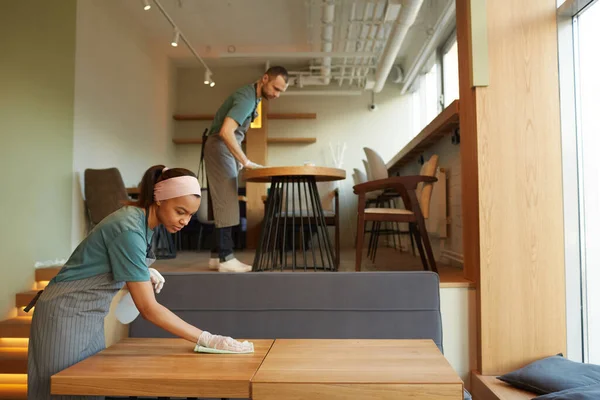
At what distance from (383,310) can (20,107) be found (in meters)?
3.23

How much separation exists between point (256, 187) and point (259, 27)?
226 centimetres

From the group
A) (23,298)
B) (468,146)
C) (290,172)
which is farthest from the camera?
(23,298)

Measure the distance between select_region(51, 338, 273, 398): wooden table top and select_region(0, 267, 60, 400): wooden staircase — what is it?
1.96 metres

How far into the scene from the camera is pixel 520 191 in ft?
8.27

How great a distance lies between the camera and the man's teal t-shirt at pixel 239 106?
3102 mm

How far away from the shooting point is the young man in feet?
10.3

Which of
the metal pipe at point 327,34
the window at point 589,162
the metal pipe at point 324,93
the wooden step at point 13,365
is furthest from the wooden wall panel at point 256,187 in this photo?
the window at point 589,162

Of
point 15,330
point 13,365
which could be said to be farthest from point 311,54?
point 13,365

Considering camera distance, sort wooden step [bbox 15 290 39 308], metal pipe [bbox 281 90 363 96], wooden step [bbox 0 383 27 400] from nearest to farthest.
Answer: wooden step [bbox 0 383 27 400] < wooden step [bbox 15 290 39 308] < metal pipe [bbox 281 90 363 96]

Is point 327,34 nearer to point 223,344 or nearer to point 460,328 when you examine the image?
point 460,328

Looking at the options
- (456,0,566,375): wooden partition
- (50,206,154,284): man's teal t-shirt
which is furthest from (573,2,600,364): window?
(50,206,154,284): man's teal t-shirt

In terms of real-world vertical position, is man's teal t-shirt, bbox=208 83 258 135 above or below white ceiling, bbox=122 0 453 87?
below

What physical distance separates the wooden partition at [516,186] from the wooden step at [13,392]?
253 cm

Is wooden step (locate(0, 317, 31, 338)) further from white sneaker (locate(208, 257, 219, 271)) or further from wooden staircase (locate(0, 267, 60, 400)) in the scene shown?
white sneaker (locate(208, 257, 219, 271))
